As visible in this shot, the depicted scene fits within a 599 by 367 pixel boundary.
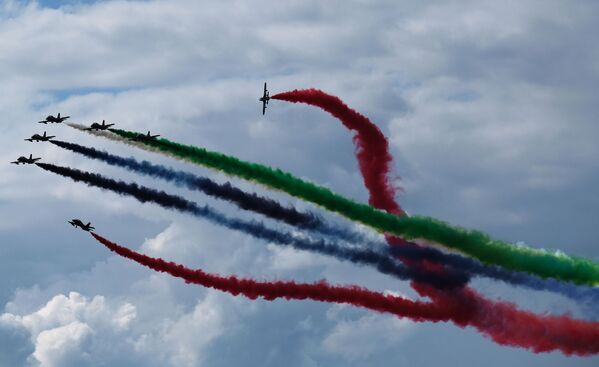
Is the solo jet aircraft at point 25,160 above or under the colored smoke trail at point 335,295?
above

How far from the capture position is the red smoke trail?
317 ft

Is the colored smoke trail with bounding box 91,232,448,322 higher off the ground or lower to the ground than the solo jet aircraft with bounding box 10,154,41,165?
lower

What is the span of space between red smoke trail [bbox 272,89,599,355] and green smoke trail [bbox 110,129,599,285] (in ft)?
12.7

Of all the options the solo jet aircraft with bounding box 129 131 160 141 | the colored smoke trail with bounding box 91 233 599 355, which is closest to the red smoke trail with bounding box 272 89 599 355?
the colored smoke trail with bounding box 91 233 599 355

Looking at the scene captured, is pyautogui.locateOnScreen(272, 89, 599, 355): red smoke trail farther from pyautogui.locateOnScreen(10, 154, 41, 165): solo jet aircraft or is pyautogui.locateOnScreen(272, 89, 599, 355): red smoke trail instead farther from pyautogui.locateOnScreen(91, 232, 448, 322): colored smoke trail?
pyautogui.locateOnScreen(10, 154, 41, 165): solo jet aircraft

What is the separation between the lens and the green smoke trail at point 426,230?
9281 centimetres

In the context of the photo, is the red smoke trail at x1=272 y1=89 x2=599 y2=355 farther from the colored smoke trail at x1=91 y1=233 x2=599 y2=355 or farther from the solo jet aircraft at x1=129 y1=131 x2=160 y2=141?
the solo jet aircraft at x1=129 y1=131 x2=160 y2=141

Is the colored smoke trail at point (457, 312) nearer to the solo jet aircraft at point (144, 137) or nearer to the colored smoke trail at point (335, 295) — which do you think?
the colored smoke trail at point (335, 295)

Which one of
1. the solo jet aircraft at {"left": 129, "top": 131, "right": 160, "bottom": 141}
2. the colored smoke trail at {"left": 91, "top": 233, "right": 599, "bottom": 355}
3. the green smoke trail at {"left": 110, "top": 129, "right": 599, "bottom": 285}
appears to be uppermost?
the solo jet aircraft at {"left": 129, "top": 131, "right": 160, "bottom": 141}

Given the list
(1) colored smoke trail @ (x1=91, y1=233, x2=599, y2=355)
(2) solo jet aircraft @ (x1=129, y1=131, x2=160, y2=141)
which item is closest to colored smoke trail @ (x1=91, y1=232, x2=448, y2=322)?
(1) colored smoke trail @ (x1=91, y1=233, x2=599, y2=355)

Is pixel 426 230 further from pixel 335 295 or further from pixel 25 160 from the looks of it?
pixel 25 160

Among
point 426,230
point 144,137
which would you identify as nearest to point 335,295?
point 426,230

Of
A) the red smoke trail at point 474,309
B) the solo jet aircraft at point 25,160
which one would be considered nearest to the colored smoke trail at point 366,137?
the red smoke trail at point 474,309

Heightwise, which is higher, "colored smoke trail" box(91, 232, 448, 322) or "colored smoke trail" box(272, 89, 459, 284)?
"colored smoke trail" box(272, 89, 459, 284)
